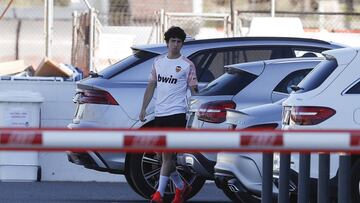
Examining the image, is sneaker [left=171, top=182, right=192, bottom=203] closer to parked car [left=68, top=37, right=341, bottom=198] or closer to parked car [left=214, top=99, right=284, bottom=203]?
parked car [left=68, top=37, right=341, bottom=198]

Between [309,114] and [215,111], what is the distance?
A: 2.05 m

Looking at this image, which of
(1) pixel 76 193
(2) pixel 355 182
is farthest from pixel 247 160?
(1) pixel 76 193

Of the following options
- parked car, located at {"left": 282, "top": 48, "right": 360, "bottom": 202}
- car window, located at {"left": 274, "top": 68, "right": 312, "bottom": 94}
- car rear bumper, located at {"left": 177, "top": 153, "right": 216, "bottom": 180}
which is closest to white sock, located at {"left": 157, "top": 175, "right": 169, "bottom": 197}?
car rear bumper, located at {"left": 177, "top": 153, "right": 216, "bottom": 180}

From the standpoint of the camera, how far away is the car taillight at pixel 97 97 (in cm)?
1272

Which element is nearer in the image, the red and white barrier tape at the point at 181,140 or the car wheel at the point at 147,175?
the red and white barrier tape at the point at 181,140

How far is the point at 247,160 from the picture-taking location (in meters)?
10.2

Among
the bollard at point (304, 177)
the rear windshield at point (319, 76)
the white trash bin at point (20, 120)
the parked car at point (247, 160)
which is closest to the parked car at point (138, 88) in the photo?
the parked car at point (247, 160)

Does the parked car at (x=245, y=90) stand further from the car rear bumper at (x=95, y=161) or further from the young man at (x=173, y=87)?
the car rear bumper at (x=95, y=161)

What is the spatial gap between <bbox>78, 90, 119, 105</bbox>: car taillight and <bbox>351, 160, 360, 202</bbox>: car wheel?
3.96 meters

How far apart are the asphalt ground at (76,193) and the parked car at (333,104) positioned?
3.54 meters

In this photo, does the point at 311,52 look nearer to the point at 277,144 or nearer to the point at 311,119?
the point at 311,119

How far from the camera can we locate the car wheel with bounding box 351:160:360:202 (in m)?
9.38

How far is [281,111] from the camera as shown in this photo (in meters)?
10.3

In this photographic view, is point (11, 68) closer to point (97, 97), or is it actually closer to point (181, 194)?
point (97, 97)
